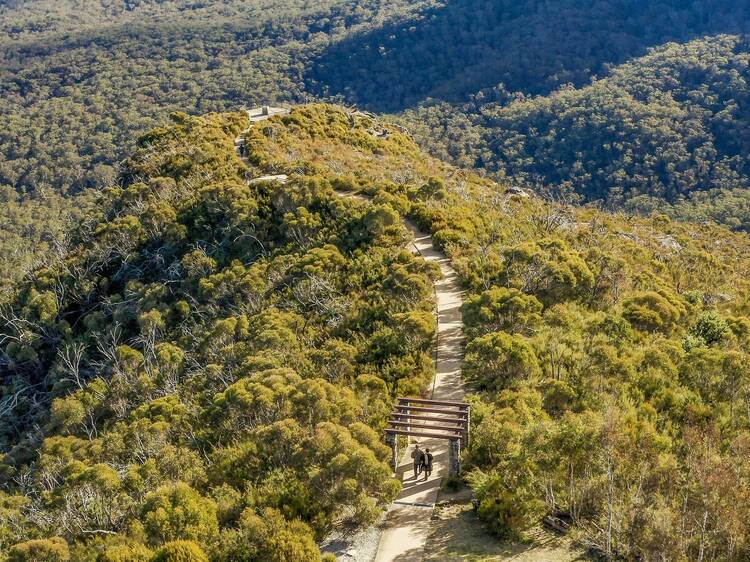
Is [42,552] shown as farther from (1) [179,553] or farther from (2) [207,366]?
(2) [207,366]

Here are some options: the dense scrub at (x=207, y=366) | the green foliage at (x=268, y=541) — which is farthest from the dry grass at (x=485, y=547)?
the green foliage at (x=268, y=541)

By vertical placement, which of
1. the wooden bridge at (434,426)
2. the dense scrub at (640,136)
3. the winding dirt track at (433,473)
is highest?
the wooden bridge at (434,426)

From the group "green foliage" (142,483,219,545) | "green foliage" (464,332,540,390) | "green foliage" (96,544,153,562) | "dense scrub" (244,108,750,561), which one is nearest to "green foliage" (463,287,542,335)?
"dense scrub" (244,108,750,561)

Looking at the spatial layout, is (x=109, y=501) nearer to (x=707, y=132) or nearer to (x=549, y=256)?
(x=549, y=256)

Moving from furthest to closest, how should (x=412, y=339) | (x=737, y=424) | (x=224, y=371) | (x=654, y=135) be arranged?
(x=654, y=135), (x=224, y=371), (x=412, y=339), (x=737, y=424)

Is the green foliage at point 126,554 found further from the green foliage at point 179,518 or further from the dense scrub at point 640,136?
the dense scrub at point 640,136

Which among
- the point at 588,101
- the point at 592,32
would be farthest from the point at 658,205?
the point at 592,32

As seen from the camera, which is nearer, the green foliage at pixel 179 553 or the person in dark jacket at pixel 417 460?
the green foliage at pixel 179 553
